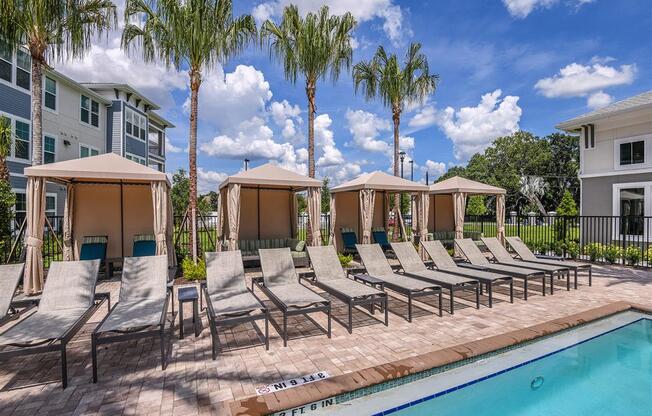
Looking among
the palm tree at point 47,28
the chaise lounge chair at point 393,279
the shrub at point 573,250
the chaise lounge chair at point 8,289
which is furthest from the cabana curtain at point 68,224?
the shrub at point 573,250

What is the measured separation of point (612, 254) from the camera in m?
11.0

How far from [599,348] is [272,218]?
9664mm

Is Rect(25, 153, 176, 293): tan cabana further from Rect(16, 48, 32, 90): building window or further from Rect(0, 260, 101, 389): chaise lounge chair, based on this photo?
Rect(16, 48, 32, 90): building window

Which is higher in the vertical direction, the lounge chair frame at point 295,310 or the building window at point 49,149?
the building window at point 49,149

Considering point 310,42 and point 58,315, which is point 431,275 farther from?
point 310,42

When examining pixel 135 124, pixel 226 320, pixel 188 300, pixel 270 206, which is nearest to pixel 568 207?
pixel 270 206

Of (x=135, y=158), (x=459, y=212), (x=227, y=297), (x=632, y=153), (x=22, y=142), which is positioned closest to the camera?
(x=227, y=297)

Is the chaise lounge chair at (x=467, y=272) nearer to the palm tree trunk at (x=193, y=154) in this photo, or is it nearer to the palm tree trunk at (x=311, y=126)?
the palm tree trunk at (x=311, y=126)

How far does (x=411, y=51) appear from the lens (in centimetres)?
1452

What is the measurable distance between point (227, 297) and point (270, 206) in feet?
23.5

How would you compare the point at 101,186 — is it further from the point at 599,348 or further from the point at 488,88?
A: the point at 488,88

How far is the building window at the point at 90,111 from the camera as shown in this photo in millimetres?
18438

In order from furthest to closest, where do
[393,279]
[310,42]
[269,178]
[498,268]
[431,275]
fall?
[310,42] < [269,178] < [498,268] < [431,275] < [393,279]

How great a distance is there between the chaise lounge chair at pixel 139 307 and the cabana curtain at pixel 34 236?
3.40m
